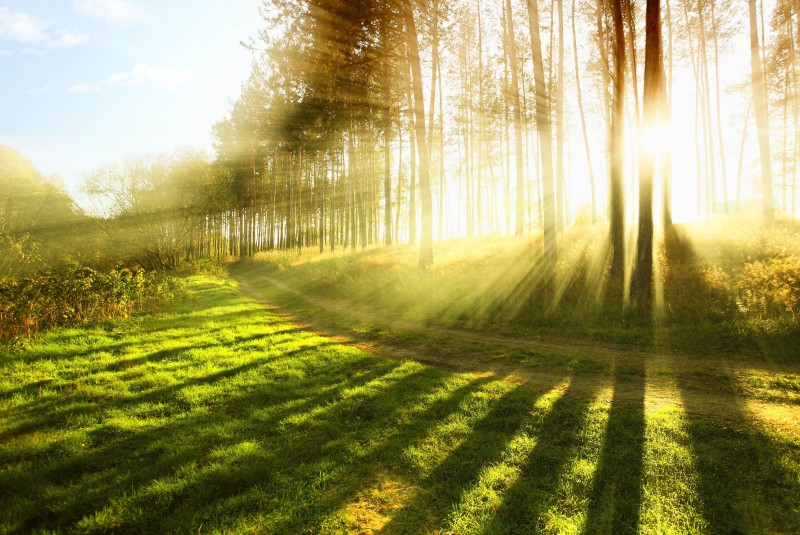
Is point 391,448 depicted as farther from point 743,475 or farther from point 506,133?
point 506,133

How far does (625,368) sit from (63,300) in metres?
13.9

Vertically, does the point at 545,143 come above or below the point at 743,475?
above

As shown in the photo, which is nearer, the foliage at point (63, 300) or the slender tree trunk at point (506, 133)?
the foliage at point (63, 300)

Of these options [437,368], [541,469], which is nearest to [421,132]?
[437,368]

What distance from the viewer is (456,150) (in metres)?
29.9

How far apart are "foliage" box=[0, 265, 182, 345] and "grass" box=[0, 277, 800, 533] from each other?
5.87 feet

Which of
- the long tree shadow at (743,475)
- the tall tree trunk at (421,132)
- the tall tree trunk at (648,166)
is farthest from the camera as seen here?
the tall tree trunk at (421,132)

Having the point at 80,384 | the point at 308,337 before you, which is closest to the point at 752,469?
the point at 308,337

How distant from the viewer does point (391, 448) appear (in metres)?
4.12

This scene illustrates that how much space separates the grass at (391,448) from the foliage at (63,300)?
70.4 inches

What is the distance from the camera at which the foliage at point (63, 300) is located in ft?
26.5

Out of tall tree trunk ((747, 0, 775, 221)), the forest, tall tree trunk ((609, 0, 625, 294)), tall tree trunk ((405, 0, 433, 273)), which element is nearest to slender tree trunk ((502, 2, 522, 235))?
the forest

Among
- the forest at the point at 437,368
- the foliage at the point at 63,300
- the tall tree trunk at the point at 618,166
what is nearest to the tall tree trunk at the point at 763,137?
the forest at the point at 437,368

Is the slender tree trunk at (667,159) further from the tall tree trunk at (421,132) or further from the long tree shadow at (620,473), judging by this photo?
the long tree shadow at (620,473)
